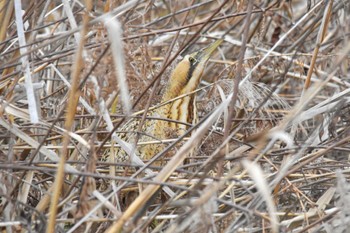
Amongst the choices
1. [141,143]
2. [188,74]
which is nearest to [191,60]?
[188,74]

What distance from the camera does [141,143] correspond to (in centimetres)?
177

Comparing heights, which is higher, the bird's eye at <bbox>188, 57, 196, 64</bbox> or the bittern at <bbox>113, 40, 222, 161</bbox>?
the bird's eye at <bbox>188, 57, 196, 64</bbox>

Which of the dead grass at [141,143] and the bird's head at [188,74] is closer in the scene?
the dead grass at [141,143]

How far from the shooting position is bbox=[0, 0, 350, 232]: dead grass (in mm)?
1241

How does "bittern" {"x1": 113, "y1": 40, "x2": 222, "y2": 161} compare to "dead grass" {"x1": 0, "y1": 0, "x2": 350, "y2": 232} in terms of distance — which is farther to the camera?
"bittern" {"x1": 113, "y1": 40, "x2": 222, "y2": 161}

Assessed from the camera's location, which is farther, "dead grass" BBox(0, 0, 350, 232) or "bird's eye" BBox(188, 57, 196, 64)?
"bird's eye" BBox(188, 57, 196, 64)

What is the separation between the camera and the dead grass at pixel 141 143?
48.9 inches

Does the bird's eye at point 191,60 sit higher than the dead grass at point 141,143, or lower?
higher

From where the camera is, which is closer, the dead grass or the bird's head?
the dead grass

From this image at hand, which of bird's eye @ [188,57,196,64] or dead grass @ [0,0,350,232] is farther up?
bird's eye @ [188,57,196,64]

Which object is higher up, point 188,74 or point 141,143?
point 188,74

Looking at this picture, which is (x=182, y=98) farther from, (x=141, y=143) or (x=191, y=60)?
(x=141, y=143)

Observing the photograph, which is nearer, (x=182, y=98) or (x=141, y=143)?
(x=141, y=143)

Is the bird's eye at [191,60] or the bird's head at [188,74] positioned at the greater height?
the bird's eye at [191,60]
